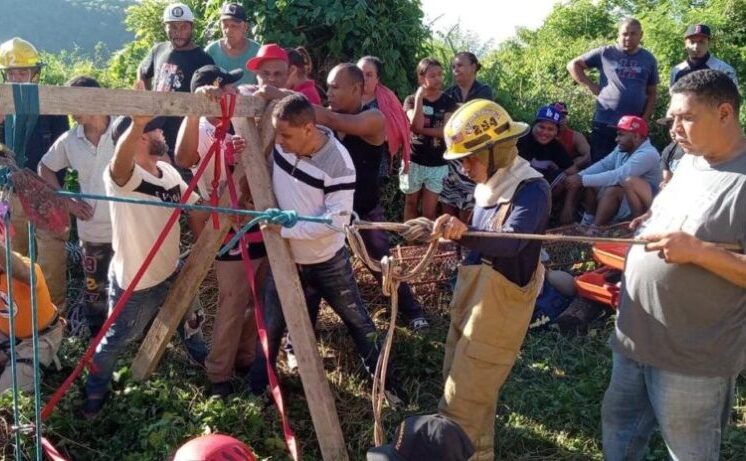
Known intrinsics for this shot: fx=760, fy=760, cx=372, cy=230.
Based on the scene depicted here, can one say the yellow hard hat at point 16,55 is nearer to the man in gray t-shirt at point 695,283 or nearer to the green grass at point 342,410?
the green grass at point 342,410

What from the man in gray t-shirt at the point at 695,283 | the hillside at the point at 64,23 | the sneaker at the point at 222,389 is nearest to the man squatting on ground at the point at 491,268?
the man in gray t-shirt at the point at 695,283

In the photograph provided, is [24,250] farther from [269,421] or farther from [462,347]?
[462,347]

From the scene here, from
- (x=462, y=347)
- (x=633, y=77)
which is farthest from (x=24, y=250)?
(x=633, y=77)

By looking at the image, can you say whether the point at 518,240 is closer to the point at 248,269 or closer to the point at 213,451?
the point at 248,269

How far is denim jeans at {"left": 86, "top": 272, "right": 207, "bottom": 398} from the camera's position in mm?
4086

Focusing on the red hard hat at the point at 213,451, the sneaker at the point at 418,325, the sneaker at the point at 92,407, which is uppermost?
the red hard hat at the point at 213,451

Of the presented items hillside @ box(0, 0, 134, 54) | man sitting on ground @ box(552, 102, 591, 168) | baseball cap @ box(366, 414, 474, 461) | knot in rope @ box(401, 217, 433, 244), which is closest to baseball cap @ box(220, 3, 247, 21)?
man sitting on ground @ box(552, 102, 591, 168)

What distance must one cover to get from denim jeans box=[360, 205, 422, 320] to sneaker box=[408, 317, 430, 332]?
5cm

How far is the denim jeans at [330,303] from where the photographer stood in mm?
4113

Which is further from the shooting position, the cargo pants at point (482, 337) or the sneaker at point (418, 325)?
the sneaker at point (418, 325)

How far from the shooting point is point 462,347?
3389mm

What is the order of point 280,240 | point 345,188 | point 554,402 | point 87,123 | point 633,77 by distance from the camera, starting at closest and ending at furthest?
point 280,240
point 345,188
point 554,402
point 87,123
point 633,77

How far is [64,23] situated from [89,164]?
194 ft

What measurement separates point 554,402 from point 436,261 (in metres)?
1.81
